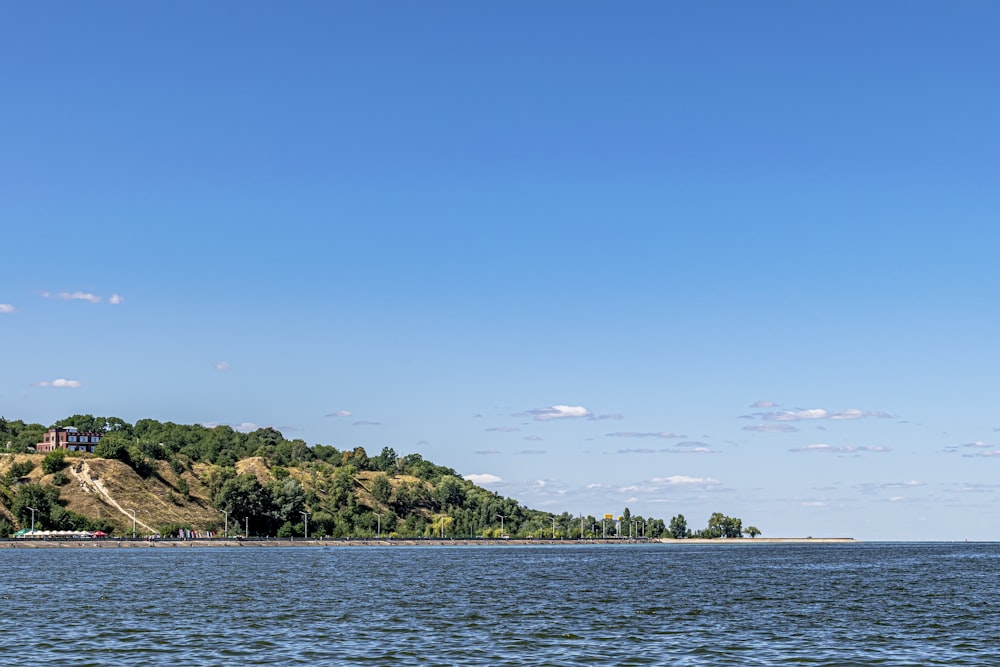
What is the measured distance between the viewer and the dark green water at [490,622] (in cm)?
5472

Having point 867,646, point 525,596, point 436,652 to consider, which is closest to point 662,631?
point 867,646

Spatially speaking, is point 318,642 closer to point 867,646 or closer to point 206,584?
point 867,646

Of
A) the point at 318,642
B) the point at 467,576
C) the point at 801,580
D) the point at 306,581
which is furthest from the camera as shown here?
the point at 467,576

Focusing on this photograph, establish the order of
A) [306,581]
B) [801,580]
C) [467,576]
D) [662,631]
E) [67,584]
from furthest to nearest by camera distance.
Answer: [467,576]
[801,580]
[306,581]
[67,584]
[662,631]

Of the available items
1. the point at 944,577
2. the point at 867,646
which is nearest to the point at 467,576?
the point at 944,577

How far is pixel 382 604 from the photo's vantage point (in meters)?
88.0

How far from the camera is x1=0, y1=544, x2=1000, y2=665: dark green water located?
54719mm

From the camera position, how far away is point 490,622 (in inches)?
2830

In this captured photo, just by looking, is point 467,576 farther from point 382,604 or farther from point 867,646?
point 867,646

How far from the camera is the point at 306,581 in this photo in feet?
406

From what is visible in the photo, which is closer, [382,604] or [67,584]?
[382,604]

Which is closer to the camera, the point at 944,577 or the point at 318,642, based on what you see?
the point at 318,642

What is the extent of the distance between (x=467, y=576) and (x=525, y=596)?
150ft

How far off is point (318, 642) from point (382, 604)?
28.6 meters
